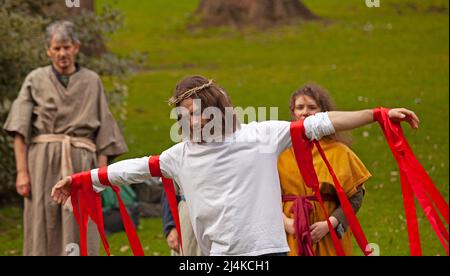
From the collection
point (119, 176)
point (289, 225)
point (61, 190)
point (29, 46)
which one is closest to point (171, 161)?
point (119, 176)

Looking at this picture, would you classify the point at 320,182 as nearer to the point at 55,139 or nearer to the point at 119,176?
the point at 119,176

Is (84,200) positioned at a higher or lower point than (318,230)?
higher

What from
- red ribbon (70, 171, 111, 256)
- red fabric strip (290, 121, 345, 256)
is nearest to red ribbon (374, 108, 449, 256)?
red fabric strip (290, 121, 345, 256)

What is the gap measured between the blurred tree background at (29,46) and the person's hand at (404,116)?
608 cm

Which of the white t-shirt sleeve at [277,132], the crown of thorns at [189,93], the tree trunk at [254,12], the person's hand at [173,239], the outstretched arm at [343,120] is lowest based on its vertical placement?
the person's hand at [173,239]

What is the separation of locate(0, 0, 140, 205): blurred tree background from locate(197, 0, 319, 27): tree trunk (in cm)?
1513

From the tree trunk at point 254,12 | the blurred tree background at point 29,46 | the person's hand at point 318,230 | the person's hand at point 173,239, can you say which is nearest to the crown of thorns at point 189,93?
the person's hand at point 318,230

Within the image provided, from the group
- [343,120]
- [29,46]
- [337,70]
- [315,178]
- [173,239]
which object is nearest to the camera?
[343,120]

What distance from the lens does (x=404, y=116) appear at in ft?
16.2

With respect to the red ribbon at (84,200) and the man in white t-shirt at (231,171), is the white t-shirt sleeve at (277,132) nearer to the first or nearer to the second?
the man in white t-shirt at (231,171)

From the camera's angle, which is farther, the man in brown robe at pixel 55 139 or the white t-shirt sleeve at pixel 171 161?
the man in brown robe at pixel 55 139

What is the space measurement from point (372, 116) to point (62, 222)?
11.4 ft

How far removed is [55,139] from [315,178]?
275 cm

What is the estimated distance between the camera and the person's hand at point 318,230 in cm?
623
